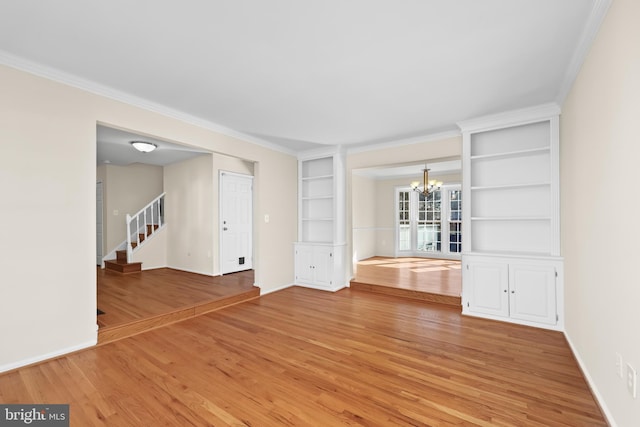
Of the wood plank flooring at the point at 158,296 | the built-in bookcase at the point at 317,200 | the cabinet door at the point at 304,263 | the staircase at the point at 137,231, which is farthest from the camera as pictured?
the staircase at the point at 137,231

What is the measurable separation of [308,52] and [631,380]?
9.39 feet

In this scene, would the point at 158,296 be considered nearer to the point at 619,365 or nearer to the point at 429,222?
the point at 619,365

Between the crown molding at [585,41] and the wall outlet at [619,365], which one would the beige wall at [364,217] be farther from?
the wall outlet at [619,365]

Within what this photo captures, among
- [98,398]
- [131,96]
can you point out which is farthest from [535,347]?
[131,96]

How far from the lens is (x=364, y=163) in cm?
500

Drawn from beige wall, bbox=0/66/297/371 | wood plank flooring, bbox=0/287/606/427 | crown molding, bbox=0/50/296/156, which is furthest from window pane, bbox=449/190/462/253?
beige wall, bbox=0/66/297/371

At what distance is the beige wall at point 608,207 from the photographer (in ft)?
4.83

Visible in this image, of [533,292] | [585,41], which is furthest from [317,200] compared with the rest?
[585,41]

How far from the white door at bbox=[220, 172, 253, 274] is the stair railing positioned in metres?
1.86

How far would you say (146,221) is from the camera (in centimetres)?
685

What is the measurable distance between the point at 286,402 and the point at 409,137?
386 cm

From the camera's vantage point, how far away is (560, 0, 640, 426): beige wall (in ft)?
4.83

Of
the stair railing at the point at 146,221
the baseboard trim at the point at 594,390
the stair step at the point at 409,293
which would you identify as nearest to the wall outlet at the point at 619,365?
the baseboard trim at the point at 594,390

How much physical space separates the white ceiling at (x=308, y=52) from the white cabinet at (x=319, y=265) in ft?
8.24
